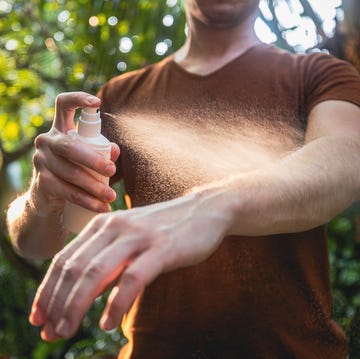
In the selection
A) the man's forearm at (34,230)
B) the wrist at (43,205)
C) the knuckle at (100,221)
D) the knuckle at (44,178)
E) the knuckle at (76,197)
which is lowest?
the man's forearm at (34,230)

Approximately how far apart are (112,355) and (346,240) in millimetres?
1228

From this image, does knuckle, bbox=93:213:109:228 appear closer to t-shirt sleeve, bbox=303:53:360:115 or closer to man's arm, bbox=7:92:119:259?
man's arm, bbox=7:92:119:259

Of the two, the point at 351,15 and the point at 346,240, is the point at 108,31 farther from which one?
the point at 346,240

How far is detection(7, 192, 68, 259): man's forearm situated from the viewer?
119 cm

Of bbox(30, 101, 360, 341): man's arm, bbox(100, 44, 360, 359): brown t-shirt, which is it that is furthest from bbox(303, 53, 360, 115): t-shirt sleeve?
bbox(30, 101, 360, 341): man's arm

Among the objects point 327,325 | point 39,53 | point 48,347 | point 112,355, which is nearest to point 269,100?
point 327,325

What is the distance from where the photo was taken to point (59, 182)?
0.98 metres

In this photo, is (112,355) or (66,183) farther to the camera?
(112,355)

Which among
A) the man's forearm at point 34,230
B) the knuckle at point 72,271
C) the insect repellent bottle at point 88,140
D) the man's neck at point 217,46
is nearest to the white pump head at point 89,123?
the insect repellent bottle at point 88,140

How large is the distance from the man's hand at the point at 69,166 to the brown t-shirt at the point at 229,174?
29 cm

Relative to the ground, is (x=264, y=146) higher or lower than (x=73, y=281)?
lower

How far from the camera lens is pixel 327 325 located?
1121 millimetres

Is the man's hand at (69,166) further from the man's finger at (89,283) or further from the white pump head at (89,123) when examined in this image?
the man's finger at (89,283)

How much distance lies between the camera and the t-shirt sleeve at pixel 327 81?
1136 mm
